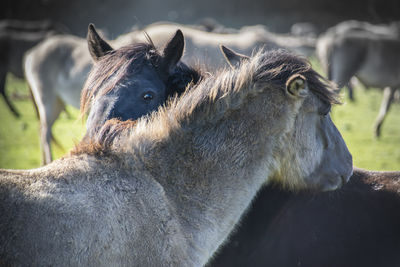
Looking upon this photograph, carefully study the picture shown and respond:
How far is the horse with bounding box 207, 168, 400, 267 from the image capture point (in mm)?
2559

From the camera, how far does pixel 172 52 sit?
3.34 metres

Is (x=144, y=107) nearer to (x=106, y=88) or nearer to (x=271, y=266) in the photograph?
(x=106, y=88)

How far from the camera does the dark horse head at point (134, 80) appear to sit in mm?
3016

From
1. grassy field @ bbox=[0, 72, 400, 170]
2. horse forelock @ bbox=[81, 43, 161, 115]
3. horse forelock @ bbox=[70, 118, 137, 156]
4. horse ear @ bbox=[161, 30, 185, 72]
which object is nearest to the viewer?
horse forelock @ bbox=[70, 118, 137, 156]

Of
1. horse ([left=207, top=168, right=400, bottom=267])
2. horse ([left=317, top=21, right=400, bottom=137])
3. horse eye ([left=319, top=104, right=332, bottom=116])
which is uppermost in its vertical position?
horse eye ([left=319, top=104, right=332, bottom=116])

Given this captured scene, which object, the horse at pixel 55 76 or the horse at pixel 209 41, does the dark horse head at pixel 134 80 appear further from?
the horse at pixel 55 76

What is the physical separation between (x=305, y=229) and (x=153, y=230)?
4.16ft

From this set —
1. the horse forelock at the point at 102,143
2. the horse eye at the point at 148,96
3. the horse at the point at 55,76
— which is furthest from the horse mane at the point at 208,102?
the horse at the point at 55,76

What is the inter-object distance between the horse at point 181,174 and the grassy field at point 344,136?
3.14 m

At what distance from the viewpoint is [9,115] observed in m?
12.1

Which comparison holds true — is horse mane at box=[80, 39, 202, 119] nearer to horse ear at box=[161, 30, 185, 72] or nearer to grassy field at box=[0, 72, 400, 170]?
horse ear at box=[161, 30, 185, 72]

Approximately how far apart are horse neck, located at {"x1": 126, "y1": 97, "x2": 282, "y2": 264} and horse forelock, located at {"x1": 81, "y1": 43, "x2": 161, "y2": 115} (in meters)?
1.20

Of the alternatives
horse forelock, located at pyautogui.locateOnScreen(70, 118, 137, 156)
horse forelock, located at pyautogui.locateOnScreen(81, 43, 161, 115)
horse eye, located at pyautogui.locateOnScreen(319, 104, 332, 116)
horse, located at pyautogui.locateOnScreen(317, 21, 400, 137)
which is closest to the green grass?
horse forelock, located at pyautogui.locateOnScreen(81, 43, 161, 115)

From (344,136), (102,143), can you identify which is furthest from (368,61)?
(102,143)
